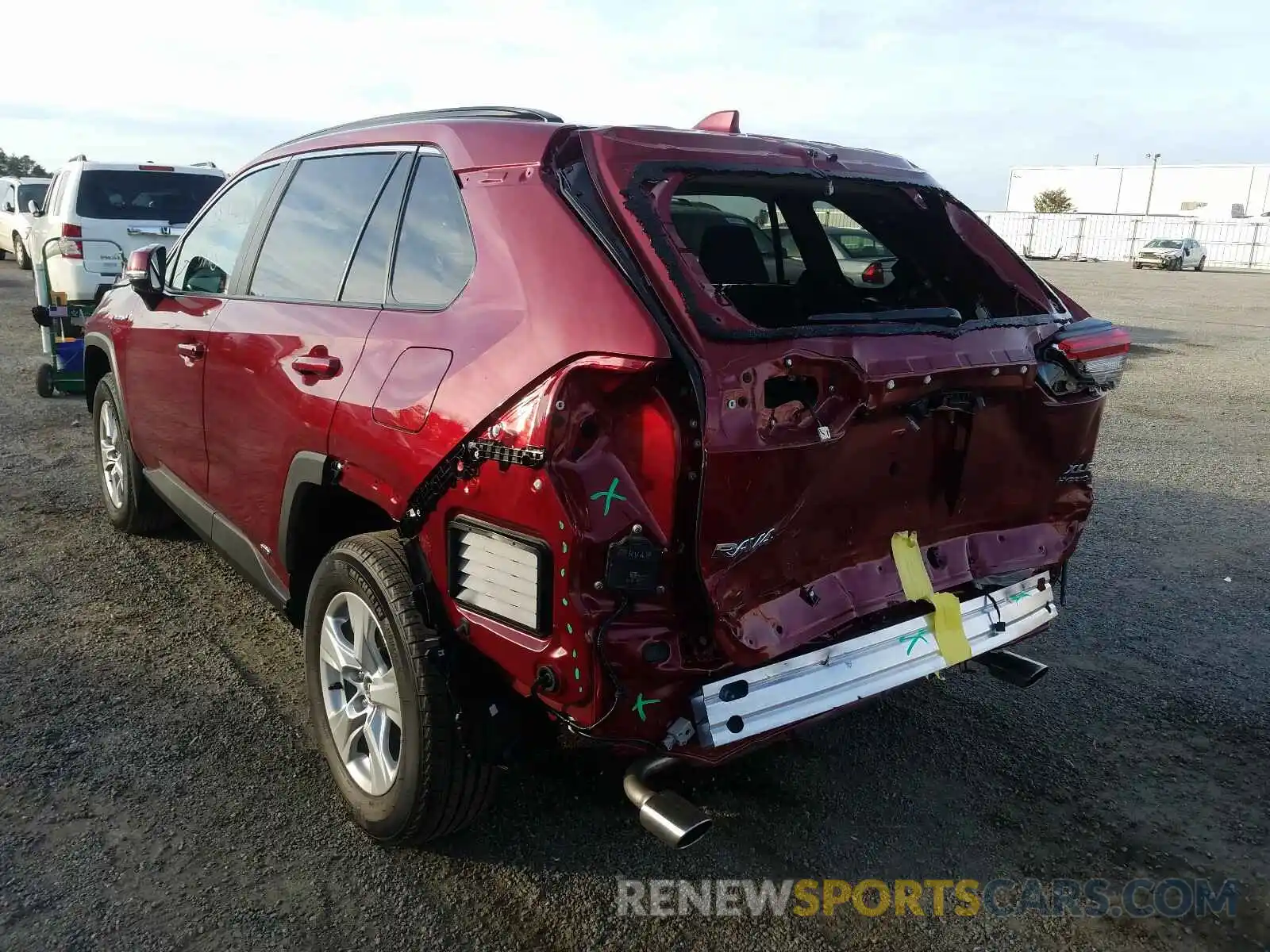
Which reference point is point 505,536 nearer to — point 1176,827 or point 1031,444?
point 1031,444

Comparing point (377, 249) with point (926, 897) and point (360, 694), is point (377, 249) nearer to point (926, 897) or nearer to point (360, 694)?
point (360, 694)

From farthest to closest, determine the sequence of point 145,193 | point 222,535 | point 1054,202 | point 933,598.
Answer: point 1054,202 → point 145,193 → point 222,535 → point 933,598

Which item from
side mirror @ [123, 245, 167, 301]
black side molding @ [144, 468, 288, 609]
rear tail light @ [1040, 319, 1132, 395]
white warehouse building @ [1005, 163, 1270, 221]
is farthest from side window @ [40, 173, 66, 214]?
white warehouse building @ [1005, 163, 1270, 221]

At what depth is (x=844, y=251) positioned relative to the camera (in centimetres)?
404

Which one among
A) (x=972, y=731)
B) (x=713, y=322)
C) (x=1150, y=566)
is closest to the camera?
(x=713, y=322)

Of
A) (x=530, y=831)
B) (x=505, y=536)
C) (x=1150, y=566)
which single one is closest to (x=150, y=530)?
(x=530, y=831)

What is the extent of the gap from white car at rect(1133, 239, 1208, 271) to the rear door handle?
145ft

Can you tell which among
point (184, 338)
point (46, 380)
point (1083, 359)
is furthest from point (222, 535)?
point (46, 380)

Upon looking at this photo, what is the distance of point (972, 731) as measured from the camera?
139 inches

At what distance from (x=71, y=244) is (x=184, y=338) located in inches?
318

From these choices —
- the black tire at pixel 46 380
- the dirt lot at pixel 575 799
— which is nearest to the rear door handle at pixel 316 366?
the dirt lot at pixel 575 799

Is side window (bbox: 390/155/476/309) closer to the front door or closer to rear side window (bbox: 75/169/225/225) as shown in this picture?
the front door

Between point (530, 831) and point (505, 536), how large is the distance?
110 cm

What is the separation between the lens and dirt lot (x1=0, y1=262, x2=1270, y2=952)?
8.41 feet
